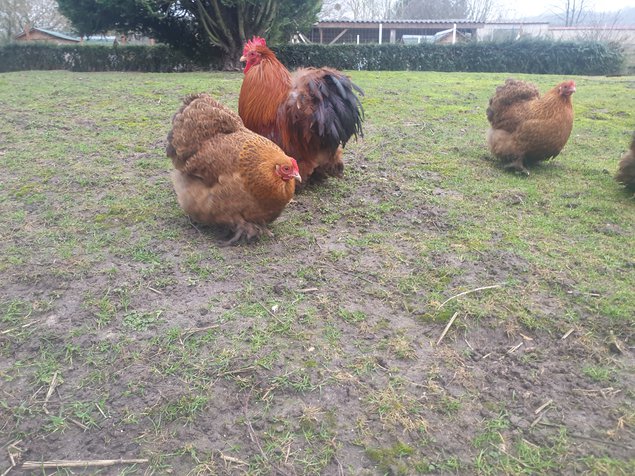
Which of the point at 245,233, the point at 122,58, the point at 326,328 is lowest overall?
the point at 326,328

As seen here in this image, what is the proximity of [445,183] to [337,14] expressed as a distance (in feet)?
154

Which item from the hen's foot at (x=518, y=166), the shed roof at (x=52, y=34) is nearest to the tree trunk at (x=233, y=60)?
the hen's foot at (x=518, y=166)

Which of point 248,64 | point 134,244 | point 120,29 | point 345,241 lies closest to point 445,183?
point 345,241

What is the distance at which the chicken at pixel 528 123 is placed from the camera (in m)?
5.31

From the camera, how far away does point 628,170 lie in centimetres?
481

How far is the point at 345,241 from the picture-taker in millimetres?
3922

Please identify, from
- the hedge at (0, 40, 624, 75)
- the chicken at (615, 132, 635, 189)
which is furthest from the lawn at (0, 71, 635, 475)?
the hedge at (0, 40, 624, 75)

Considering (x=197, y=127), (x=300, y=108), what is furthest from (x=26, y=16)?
(x=197, y=127)

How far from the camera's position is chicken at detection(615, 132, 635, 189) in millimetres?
Result: 4750

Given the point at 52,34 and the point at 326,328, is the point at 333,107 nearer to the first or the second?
the point at 326,328

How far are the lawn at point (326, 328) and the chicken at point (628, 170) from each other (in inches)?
7.8

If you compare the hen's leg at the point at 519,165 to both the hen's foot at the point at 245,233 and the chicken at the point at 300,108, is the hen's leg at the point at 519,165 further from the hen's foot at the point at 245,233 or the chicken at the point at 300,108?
the hen's foot at the point at 245,233

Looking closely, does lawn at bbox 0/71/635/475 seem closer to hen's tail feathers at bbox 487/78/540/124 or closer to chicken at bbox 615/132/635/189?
chicken at bbox 615/132/635/189

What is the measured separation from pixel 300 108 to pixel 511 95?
2850mm
